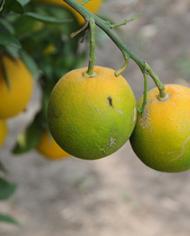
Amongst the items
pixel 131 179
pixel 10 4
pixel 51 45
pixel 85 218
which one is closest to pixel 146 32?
pixel 131 179

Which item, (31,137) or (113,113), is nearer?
(113,113)

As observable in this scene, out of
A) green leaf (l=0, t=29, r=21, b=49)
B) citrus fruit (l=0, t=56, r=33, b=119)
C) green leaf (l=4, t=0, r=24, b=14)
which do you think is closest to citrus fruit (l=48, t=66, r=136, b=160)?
green leaf (l=4, t=0, r=24, b=14)

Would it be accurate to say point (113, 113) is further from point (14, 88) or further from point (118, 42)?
point (14, 88)

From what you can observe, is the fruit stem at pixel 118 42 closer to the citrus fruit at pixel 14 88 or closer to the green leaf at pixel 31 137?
the citrus fruit at pixel 14 88

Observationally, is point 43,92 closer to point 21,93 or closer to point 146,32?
point 21,93

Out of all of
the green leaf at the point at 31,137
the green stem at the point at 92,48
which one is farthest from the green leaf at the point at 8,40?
the green leaf at the point at 31,137

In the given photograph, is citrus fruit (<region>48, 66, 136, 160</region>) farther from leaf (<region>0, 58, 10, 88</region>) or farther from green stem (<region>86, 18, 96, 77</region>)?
leaf (<region>0, 58, 10, 88</region>)

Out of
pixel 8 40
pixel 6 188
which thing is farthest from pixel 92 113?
pixel 6 188
